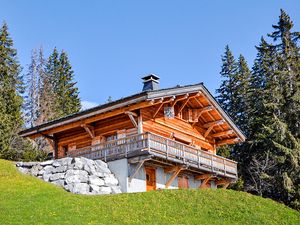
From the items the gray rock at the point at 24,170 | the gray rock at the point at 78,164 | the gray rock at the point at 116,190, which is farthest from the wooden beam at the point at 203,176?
the gray rock at the point at 24,170

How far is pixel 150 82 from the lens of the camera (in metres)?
29.9

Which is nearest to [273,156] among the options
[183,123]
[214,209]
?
[183,123]

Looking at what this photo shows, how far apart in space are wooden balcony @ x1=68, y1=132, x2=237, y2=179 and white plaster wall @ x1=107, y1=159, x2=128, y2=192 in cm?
32

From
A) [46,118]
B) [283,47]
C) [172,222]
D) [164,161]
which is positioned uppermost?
[283,47]

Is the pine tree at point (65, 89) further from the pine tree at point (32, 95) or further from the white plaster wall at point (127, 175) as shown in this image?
the white plaster wall at point (127, 175)

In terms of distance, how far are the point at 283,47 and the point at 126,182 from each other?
29027mm

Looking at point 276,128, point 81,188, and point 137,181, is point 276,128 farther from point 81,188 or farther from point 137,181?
point 81,188

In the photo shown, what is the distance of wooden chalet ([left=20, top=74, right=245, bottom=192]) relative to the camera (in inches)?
975

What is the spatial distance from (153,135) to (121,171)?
8.52 feet

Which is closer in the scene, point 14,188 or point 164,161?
point 14,188

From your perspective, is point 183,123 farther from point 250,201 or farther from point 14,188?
point 14,188

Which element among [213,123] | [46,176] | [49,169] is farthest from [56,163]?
[213,123]

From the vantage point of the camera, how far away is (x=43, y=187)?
839 inches

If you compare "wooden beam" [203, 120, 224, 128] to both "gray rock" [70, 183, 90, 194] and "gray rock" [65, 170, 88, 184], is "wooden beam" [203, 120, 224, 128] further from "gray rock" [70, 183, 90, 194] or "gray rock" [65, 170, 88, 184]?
"gray rock" [70, 183, 90, 194]
